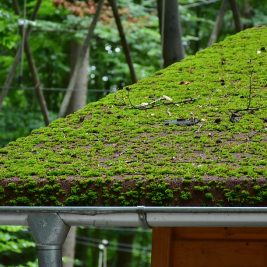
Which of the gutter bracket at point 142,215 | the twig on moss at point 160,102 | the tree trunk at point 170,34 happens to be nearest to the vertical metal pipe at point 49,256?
the gutter bracket at point 142,215

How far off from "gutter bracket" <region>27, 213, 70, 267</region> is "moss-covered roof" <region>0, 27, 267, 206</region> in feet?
0.35

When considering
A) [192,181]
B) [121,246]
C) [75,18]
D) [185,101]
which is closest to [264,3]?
[75,18]

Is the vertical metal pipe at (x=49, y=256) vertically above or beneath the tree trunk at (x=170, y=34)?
beneath

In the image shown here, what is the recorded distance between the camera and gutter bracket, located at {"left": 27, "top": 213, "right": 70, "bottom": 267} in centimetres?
446

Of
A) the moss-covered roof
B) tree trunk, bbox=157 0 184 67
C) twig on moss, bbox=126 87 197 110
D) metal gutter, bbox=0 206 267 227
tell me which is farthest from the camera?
tree trunk, bbox=157 0 184 67

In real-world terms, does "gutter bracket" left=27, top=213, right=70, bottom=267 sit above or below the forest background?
below

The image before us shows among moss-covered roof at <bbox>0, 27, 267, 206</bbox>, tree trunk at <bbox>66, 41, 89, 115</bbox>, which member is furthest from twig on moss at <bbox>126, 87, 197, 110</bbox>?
tree trunk at <bbox>66, 41, 89, 115</bbox>

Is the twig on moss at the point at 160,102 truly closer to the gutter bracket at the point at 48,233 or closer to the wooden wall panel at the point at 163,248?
the wooden wall panel at the point at 163,248

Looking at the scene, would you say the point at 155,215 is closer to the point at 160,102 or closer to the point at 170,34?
the point at 160,102

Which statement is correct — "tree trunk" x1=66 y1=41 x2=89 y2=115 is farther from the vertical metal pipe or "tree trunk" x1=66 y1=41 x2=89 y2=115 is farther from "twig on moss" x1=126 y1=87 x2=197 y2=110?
the vertical metal pipe

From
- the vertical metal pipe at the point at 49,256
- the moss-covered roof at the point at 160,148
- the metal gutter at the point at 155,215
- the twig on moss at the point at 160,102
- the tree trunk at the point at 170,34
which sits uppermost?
the tree trunk at the point at 170,34

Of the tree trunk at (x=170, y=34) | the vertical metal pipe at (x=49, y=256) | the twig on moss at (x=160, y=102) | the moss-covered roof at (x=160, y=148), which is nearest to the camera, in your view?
the moss-covered roof at (x=160, y=148)

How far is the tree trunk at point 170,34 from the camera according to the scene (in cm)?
1136

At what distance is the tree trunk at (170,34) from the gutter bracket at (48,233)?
22.8 feet
